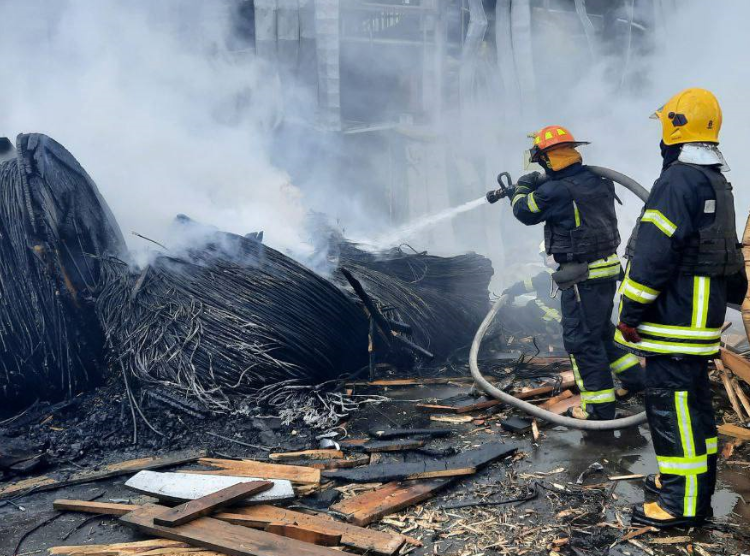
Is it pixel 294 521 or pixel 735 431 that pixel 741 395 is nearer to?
pixel 735 431

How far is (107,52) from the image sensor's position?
31.5ft

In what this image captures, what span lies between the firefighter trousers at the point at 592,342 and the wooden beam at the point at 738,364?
781 millimetres

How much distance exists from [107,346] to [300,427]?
76.1 inches

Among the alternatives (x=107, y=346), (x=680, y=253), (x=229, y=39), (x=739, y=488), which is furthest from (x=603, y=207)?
(x=229, y=39)

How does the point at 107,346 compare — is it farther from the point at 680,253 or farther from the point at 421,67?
the point at 421,67

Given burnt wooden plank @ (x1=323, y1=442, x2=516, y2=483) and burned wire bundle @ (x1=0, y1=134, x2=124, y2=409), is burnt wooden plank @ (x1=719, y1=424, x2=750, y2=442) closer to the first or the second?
burnt wooden plank @ (x1=323, y1=442, x2=516, y2=483)

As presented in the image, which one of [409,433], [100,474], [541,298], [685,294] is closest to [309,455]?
[409,433]

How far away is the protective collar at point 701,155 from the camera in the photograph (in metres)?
Answer: 3.20

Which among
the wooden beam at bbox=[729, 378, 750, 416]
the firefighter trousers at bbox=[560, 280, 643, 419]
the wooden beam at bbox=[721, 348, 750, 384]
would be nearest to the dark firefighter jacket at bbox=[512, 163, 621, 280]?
the firefighter trousers at bbox=[560, 280, 643, 419]

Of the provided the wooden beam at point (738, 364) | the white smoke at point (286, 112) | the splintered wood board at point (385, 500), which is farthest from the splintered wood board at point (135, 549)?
the white smoke at point (286, 112)

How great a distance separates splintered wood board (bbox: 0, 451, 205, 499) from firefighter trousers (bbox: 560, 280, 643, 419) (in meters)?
2.93

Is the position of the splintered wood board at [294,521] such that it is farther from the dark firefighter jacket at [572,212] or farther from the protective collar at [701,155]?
the dark firefighter jacket at [572,212]

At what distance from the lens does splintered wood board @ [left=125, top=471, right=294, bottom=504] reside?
133 inches

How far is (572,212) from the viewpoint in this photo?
15.7ft
